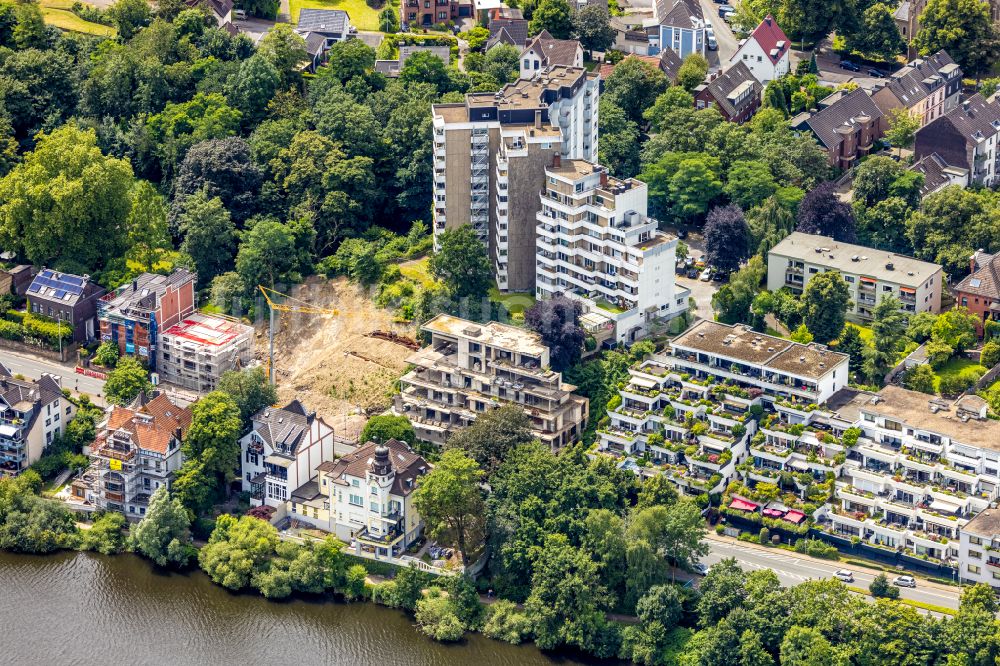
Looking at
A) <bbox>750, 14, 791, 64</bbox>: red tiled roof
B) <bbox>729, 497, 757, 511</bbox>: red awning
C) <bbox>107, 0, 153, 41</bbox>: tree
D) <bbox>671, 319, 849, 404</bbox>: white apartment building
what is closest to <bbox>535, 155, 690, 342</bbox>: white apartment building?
<bbox>671, 319, 849, 404</bbox>: white apartment building

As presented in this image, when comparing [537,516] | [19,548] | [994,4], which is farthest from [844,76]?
[19,548]

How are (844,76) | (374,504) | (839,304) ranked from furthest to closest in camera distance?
(844,76)
(839,304)
(374,504)

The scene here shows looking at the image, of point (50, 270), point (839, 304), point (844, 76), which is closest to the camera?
point (839, 304)

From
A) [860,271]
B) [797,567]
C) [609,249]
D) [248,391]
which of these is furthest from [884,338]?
[248,391]

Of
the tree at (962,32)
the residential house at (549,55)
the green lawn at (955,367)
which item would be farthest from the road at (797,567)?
the tree at (962,32)

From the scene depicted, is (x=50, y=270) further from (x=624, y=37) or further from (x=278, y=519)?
(x=624, y=37)
